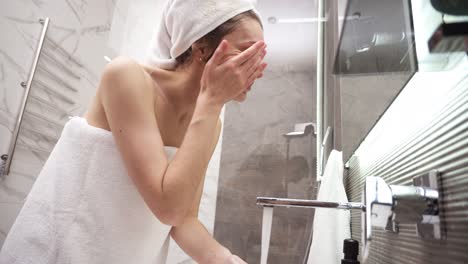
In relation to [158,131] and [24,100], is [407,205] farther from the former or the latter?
[24,100]

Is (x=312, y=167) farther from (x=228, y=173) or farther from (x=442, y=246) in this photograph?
(x=442, y=246)

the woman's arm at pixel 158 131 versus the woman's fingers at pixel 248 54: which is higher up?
the woman's fingers at pixel 248 54

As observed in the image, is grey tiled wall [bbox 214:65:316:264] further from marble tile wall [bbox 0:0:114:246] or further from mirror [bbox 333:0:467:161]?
marble tile wall [bbox 0:0:114:246]

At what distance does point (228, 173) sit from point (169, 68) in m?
1.07

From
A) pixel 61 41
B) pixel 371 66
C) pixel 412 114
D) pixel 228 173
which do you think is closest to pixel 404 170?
pixel 412 114

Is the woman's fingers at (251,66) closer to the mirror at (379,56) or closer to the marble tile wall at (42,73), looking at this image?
A: the mirror at (379,56)

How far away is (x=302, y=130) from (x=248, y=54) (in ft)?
3.77

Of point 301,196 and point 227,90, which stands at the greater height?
point 227,90

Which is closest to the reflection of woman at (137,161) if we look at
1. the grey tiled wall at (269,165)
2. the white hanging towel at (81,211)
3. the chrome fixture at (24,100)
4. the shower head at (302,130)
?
the white hanging towel at (81,211)

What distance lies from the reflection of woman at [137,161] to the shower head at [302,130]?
107 cm

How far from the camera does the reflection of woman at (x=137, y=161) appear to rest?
521 mm

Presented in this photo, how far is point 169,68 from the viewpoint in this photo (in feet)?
2.37

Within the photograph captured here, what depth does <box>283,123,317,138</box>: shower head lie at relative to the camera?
1666 mm

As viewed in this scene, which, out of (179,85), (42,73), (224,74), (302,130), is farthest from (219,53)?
(302,130)
